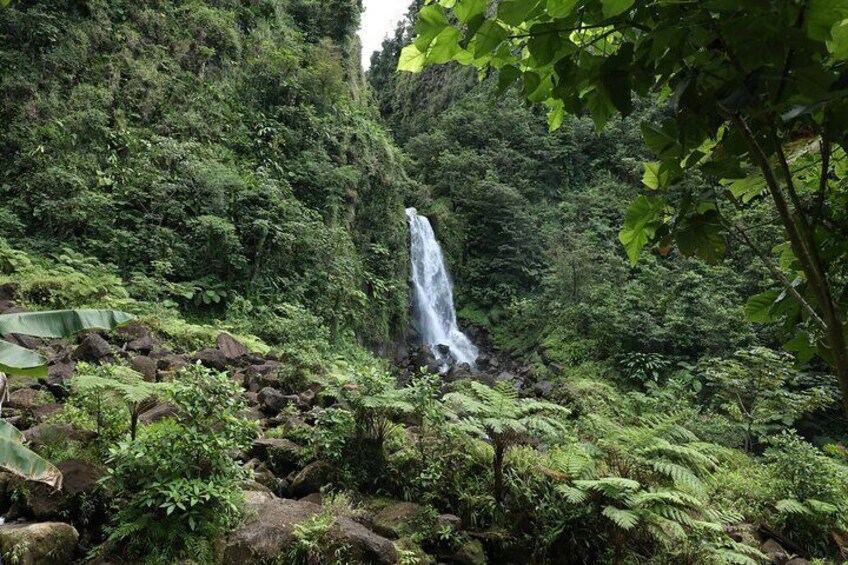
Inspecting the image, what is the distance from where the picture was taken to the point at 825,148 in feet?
3.06

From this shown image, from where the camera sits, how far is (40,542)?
256 cm

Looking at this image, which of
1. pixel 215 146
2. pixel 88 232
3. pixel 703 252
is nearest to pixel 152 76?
pixel 215 146

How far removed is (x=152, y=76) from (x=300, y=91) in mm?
4272

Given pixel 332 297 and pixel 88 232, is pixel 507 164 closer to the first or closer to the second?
pixel 332 297

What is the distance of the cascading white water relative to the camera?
17.4 meters

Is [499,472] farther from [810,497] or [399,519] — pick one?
[810,497]

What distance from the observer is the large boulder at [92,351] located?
5.43m

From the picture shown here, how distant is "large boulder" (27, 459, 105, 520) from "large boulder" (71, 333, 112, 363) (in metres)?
2.77

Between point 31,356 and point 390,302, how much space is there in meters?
12.5

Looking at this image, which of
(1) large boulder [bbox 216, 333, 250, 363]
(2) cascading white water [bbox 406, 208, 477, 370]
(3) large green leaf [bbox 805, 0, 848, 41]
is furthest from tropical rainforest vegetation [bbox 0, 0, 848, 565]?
(2) cascading white water [bbox 406, 208, 477, 370]

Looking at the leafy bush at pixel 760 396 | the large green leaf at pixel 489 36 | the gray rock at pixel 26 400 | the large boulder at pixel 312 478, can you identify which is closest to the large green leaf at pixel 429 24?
the large green leaf at pixel 489 36

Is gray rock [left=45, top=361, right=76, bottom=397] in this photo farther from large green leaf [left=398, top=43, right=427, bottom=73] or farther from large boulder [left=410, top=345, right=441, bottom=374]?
large boulder [left=410, top=345, right=441, bottom=374]

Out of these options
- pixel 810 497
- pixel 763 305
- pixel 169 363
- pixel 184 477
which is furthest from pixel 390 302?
pixel 763 305

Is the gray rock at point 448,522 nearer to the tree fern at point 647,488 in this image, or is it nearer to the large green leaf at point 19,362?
the tree fern at point 647,488
